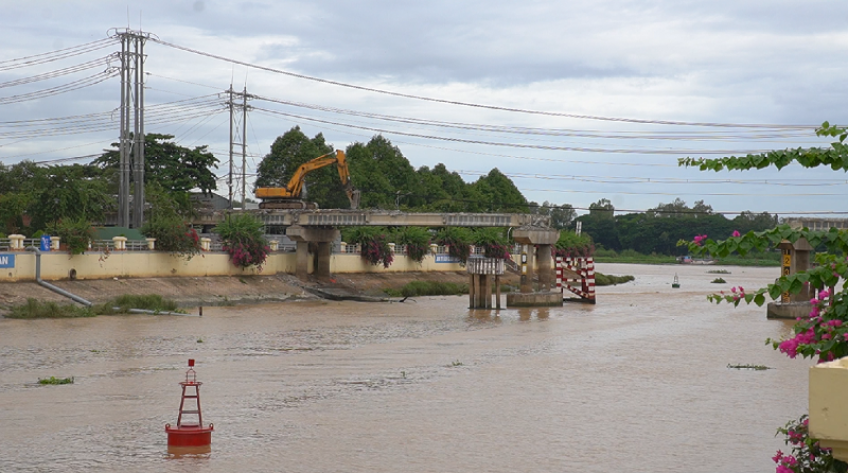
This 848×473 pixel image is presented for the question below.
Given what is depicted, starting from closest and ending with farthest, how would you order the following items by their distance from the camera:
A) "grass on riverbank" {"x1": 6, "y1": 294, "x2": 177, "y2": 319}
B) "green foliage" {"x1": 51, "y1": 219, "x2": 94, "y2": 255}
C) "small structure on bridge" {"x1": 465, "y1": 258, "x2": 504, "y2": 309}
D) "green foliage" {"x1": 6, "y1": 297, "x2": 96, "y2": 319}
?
"green foliage" {"x1": 6, "y1": 297, "x2": 96, "y2": 319}
"grass on riverbank" {"x1": 6, "y1": 294, "x2": 177, "y2": 319}
"green foliage" {"x1": 51, "y1": 219, "x2": 94, "y2": 255}
"small structure on bridge" {"x1": 465, "y1": 258, "x2": 504, "y2": 309}

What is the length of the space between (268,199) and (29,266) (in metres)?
35.2

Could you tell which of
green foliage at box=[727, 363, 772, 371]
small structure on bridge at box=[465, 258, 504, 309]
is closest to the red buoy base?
green foliage at box=[727, 363, 772, 371]

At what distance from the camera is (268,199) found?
269 feet

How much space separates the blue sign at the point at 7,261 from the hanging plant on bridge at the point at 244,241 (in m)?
18.2

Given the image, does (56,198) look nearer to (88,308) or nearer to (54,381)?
(88,308)

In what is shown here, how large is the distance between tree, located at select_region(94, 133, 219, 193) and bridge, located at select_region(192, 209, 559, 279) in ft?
89.3

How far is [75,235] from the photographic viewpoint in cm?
5003

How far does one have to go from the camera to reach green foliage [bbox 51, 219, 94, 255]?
49.9m

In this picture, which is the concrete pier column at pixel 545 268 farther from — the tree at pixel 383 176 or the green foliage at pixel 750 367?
the tree at pixel 383 176

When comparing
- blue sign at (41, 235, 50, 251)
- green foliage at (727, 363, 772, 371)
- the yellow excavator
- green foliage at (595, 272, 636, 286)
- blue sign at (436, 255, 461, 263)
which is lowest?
green foliage at (727, 363, 772, 371)

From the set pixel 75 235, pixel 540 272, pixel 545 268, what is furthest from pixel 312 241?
pixel 75 235

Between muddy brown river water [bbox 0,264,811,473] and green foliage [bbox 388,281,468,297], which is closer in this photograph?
muddy brown river water [bbox 0,264,811,473]

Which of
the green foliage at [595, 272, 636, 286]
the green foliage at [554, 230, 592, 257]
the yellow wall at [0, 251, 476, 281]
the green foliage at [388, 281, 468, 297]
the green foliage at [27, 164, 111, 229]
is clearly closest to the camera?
the yellow wall at [0, 251, 476, 281]

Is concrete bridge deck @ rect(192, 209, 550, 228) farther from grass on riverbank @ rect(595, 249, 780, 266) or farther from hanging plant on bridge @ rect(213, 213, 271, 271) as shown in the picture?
grass on riverbank @ rect(595, 249, 780, 266)
